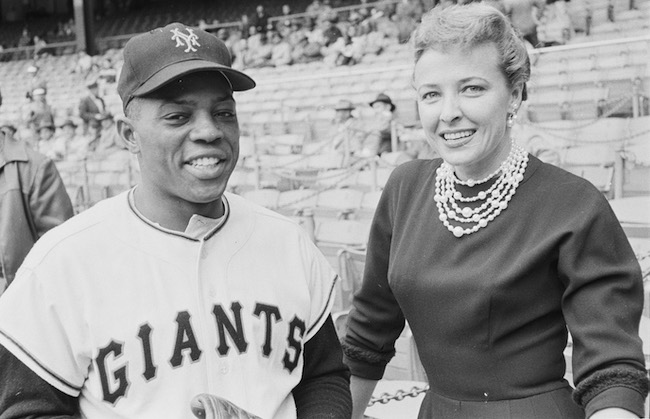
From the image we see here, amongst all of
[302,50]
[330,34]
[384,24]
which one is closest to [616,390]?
[384,24]

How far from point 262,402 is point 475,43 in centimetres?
76

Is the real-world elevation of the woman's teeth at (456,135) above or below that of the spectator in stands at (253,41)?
above

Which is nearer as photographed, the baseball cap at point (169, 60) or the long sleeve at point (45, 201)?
the baseball cap at point (169, 60)

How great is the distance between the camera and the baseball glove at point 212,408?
3.80ft

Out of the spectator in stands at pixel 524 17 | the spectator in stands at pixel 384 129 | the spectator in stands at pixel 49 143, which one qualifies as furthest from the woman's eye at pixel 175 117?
the spectator in stands at pixel 49 143

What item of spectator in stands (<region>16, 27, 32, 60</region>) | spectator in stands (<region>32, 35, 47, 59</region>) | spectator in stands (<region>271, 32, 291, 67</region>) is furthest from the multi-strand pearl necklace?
spectator in stands (<region>16, 27, 32, 60</region>)

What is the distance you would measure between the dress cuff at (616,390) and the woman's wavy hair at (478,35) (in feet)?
1.84

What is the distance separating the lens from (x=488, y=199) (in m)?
1.47

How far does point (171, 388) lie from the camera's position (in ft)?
4.18

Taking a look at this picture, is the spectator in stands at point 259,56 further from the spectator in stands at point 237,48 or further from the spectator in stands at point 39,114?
the spectator in stands at point 39,114

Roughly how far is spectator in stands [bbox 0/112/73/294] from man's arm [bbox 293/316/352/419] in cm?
178

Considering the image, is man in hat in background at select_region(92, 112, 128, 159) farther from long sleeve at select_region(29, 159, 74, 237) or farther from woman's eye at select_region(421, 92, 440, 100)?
woman's eye at select_region(421, 92, 440, 100)

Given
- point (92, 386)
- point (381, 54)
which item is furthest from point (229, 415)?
point (381, 54)

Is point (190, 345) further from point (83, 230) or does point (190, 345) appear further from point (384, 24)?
point (384, 24)
